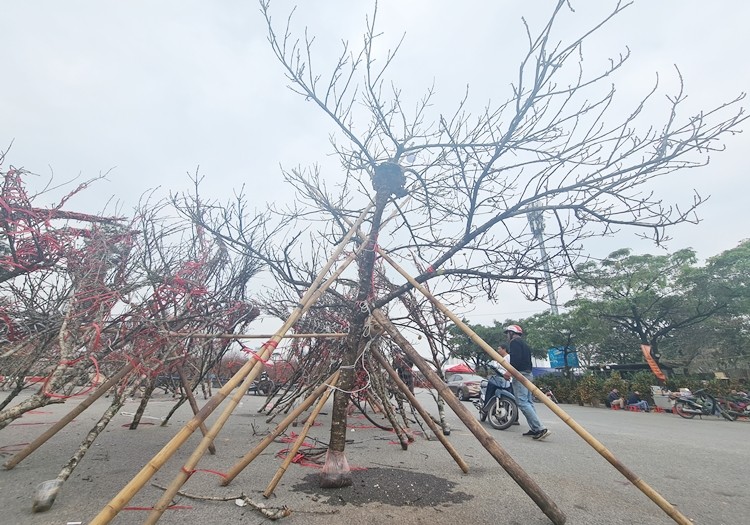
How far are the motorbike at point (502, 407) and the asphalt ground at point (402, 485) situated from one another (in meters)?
1.52

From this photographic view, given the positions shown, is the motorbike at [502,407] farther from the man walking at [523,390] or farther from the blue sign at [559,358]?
the blue sign at [559,358]

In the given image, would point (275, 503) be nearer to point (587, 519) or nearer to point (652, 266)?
point (587, 519)

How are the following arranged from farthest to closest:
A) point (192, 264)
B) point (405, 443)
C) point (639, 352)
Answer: point (639, 352) < point (405, 443) < point (192, 264)

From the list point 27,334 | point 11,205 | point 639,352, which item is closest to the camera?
point 11,205

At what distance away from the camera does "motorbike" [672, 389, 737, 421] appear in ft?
41.7

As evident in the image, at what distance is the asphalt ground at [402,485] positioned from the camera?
2.74 metres

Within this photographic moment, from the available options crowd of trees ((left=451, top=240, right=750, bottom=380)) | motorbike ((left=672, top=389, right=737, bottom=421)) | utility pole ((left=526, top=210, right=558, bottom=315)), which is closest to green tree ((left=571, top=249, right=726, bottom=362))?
crowd of trees ((left=451, top=240, right=750, bottom=380))

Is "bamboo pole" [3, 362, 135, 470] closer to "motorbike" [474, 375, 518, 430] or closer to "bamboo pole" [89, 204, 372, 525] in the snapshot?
"bamboo pole" [89, 204, 372, 525]

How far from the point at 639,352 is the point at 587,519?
29.5 m

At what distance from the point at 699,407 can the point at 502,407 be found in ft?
32.4

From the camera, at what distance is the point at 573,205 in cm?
308

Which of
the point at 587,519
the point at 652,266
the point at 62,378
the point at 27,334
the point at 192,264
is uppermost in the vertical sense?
the point at 652,266

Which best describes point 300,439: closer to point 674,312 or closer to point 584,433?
point 584,433

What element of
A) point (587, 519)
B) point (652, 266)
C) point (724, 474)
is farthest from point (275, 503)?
point (652, 266)
